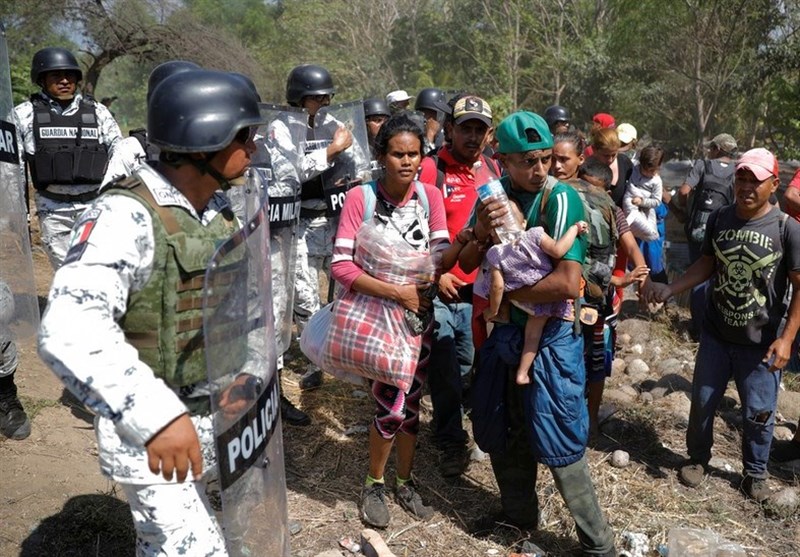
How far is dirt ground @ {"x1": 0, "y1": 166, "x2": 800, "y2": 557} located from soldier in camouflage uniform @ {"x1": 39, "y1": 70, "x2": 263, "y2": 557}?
1519 millimetres

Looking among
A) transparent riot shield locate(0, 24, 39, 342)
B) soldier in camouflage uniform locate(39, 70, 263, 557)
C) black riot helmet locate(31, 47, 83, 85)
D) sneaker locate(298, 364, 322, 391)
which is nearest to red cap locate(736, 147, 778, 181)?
soldier in camouflage uniform locate(39, 70, 263, 557)

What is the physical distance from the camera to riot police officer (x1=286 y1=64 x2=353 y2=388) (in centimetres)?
473

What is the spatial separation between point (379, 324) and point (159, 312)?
4.78 ft

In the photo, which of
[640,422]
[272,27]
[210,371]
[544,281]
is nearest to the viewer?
[210,371]

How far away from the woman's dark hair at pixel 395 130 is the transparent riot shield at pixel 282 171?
3.63ft

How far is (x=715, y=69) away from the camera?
17.3 metres

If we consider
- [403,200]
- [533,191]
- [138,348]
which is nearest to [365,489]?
[403,200]

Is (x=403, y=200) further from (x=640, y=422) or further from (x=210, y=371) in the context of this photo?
(x=640, y=422)

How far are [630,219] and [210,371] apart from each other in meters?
3.98

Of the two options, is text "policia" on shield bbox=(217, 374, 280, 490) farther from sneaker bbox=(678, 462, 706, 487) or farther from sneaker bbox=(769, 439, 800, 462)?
sneaker bbox=(769, 439, 800, 462)

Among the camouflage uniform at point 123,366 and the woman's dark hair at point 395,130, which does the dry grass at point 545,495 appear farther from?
the woman's dark hair at point 395,130

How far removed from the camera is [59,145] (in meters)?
5.04

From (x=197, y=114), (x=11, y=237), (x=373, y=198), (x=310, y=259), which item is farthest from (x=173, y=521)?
(x=310, y=259)

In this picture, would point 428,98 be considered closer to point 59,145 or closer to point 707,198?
point 707,198
